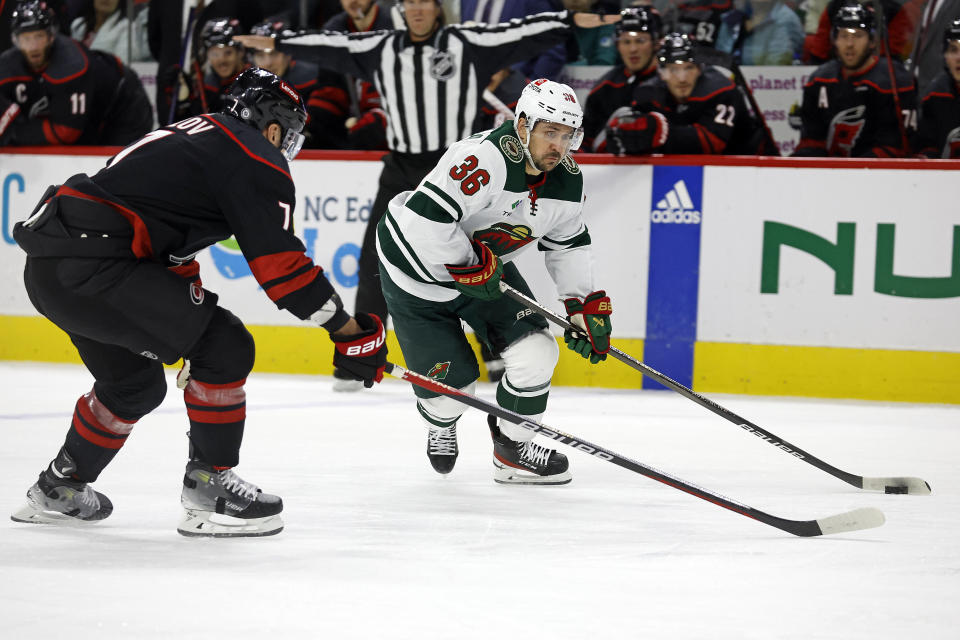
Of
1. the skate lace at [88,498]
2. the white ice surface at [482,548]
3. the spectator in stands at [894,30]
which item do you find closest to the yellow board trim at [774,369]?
the white ice surface at [482,548]

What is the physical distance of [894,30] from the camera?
6.33 metres

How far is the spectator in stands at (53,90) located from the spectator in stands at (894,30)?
3.65 m

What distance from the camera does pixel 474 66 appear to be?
5.59 m

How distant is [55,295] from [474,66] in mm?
3209

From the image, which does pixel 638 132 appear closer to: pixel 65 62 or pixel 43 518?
pixel 65 62

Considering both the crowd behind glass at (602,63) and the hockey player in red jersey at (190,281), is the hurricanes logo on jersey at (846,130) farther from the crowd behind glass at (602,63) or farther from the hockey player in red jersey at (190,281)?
the hockey player in red jersey at (190,281)

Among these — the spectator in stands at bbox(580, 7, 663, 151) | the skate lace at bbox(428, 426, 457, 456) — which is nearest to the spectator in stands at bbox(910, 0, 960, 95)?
the spectator in stands at bbox(580, 7, 663, 151)

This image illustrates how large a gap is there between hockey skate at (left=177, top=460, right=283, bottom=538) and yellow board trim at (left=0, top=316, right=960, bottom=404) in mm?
2960

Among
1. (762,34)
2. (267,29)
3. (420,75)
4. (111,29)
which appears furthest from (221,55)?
(762,34)

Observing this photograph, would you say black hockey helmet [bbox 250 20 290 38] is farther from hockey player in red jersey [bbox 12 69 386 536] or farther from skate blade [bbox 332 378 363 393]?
hockey player in red jersey [bbox 12 69 386 536]

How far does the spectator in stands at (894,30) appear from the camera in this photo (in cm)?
630

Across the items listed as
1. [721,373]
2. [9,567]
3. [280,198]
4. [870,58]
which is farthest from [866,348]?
[9,567]

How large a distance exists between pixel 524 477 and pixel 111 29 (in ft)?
16.6

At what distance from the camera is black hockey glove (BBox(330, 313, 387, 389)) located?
277 cm
